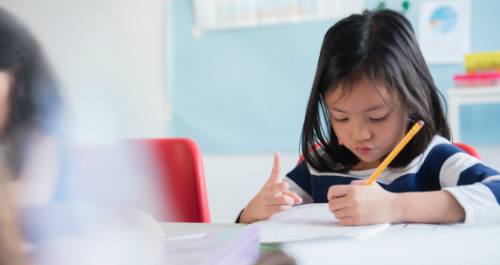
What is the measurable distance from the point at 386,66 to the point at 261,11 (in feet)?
3.46

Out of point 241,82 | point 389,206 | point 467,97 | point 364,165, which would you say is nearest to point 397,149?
point 389,206

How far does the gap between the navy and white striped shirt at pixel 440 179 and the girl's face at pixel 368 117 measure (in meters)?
0.04

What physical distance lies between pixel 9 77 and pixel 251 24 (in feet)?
4.91

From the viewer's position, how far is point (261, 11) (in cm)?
155

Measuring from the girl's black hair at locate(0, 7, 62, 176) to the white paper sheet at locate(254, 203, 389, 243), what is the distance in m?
0.20

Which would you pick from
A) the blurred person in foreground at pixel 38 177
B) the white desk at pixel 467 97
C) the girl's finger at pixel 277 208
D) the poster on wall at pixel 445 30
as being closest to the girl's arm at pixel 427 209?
the girl's finger at pixel 277 208

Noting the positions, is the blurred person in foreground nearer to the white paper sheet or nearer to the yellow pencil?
the white paper sheet

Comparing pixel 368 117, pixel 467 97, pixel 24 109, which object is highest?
pixel 24 109

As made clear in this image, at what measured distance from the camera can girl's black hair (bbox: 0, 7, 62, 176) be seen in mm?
98

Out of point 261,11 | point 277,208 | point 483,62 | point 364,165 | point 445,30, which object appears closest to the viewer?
point 277,208

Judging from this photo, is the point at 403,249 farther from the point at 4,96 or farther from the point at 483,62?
the point at 483,62

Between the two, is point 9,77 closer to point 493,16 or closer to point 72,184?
point 72,184

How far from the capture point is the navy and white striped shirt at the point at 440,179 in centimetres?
40

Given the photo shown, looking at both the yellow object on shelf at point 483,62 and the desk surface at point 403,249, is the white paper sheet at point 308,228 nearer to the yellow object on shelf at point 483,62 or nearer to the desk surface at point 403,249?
the desk surface at point 403,249
